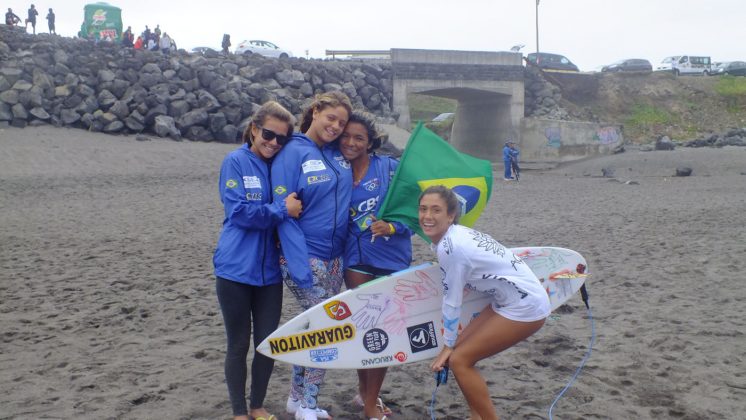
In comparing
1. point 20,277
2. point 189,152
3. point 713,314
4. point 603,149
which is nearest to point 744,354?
point 713,314

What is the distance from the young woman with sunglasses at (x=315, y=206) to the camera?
12.2ft

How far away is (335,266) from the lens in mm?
4023

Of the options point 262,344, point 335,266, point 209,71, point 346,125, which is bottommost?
point 262,344

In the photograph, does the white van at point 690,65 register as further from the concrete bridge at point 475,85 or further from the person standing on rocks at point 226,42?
the person standing on rocks at point 226,42

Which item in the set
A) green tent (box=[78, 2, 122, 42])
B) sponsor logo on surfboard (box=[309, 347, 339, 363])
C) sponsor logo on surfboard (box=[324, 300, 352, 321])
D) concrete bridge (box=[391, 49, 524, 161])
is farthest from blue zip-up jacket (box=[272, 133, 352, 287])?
green tent (box=[78, 2, 122, 42])

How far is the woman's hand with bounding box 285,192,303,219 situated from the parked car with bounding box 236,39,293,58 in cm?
3244

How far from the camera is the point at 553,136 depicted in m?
34.2

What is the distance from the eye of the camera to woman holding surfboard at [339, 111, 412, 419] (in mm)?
3959

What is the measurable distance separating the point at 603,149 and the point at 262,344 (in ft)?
107

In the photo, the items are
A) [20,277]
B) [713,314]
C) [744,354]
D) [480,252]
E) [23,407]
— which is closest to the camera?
[480,252]

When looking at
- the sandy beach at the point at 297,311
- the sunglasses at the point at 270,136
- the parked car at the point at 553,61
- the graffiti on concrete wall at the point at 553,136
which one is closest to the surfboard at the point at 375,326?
the sandy beach at the point at 297,311

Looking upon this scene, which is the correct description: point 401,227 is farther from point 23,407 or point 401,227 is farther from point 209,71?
point 209,71

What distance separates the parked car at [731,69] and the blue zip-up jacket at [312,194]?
4728cm

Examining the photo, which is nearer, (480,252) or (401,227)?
(480,252)
